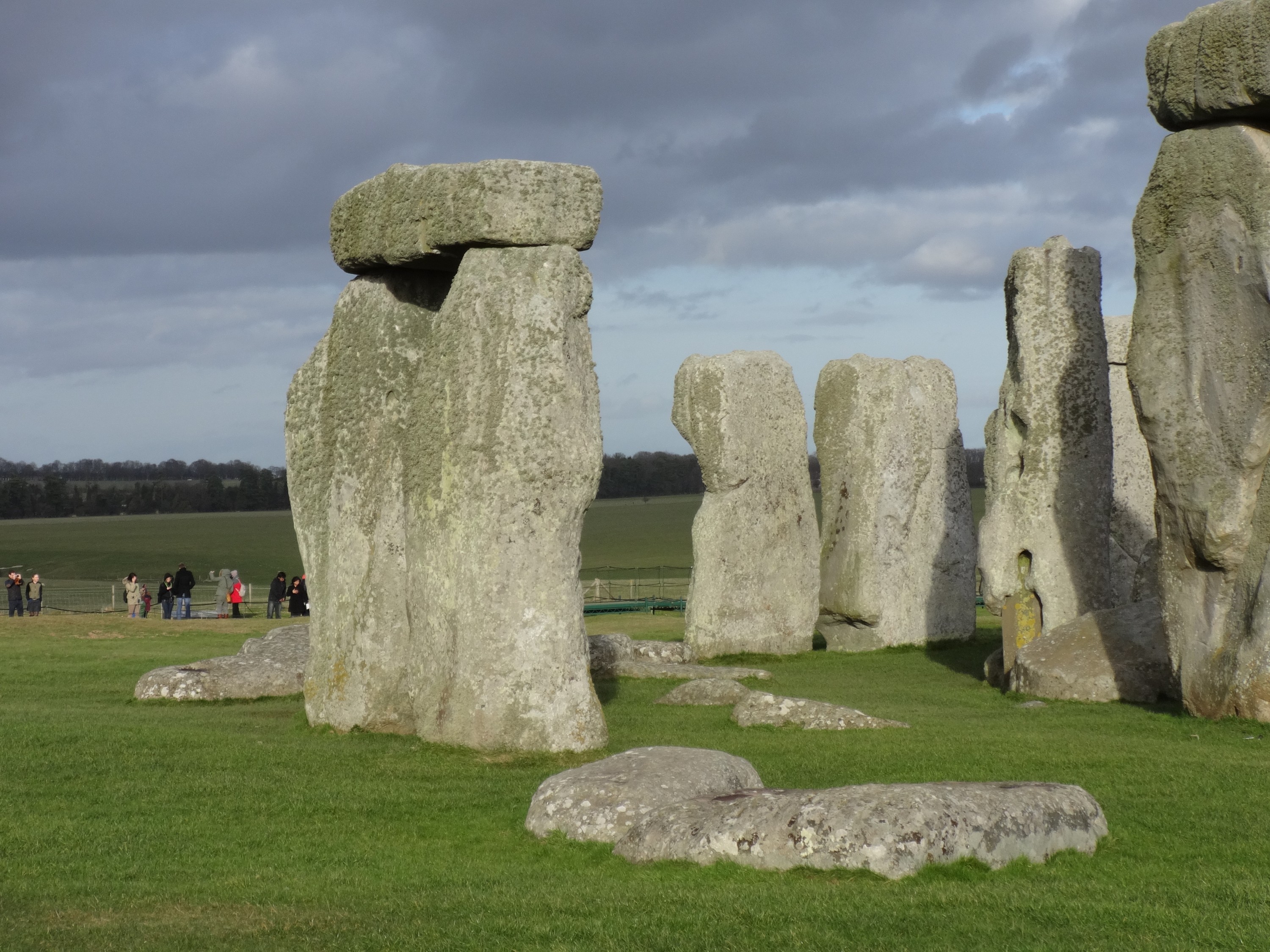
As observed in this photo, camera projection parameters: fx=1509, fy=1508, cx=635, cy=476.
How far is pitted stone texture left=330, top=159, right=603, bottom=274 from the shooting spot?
40.8 ft

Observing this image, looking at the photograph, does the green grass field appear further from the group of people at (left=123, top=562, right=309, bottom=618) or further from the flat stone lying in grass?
the group of people at (left=123, top=562, right=309, bottom=618)

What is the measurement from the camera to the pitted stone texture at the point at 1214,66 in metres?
13.9

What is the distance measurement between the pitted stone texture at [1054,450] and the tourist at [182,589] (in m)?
19.3

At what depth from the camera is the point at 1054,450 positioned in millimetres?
19688

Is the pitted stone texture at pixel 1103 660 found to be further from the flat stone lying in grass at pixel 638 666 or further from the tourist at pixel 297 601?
the tourist at pixel 297 601

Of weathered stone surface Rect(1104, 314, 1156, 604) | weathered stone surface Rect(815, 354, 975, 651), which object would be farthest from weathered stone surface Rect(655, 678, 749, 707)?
weathered stone surface Rect(1104, 314, 1156, 604)

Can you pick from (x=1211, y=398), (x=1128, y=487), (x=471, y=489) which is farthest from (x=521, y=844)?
(x=1128, y=487)

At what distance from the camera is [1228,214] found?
14.3 meters

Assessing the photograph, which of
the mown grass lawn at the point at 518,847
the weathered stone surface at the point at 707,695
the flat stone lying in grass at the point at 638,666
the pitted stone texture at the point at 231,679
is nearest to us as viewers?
the mown grass lawn at the point at 518,847

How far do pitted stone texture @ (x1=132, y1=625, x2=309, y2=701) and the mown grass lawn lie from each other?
2.64 ft

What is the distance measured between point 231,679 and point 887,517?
38.2 feet

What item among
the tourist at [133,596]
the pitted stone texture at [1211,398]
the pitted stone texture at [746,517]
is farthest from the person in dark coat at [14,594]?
the pitted stone texture at [1211,398]

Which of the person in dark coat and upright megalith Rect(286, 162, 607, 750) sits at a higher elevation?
upright megalith Rect(286, 162, 607, 750)

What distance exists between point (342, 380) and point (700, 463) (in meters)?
10.3
